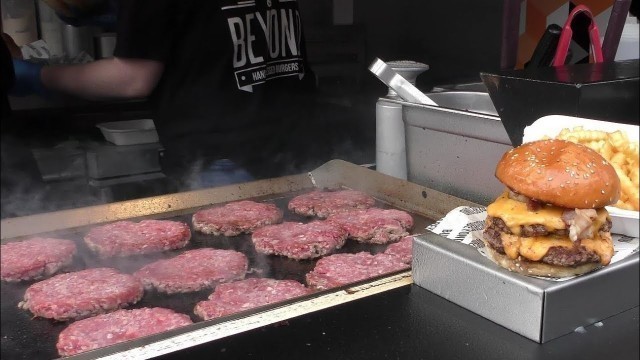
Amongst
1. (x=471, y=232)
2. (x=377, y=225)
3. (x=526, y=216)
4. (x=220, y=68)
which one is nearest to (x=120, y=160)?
(x=220, y=68)

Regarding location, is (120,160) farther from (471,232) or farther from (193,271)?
(471,232)

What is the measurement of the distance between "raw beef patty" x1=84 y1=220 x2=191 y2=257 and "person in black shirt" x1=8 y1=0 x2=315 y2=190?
28.7 inches

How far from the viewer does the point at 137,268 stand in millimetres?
2264

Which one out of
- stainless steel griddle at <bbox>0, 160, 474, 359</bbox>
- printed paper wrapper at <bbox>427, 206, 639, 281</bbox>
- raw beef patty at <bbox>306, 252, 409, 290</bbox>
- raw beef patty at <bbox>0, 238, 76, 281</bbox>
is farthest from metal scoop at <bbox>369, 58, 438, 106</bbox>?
raw beef patty at <bbox>0, 238, 76, 281</bbox>

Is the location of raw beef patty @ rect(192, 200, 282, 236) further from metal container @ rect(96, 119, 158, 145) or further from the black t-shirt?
metal container @ rect(96, 119, 158, 145)

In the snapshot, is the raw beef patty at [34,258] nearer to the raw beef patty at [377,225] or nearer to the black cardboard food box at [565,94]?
the raw beef patty at [377,225]

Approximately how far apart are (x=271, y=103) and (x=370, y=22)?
3.06 feet

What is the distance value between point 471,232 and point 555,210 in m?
0.32

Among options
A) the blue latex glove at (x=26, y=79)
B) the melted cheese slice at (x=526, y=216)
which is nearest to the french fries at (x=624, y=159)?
the melted cheese slice at (x=526, y=216)

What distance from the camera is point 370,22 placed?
3.89 m

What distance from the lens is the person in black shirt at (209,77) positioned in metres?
2.85

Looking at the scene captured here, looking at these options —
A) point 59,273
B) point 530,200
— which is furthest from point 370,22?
point 530,200

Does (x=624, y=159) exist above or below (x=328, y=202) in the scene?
above

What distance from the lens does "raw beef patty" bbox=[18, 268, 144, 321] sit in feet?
5.98
